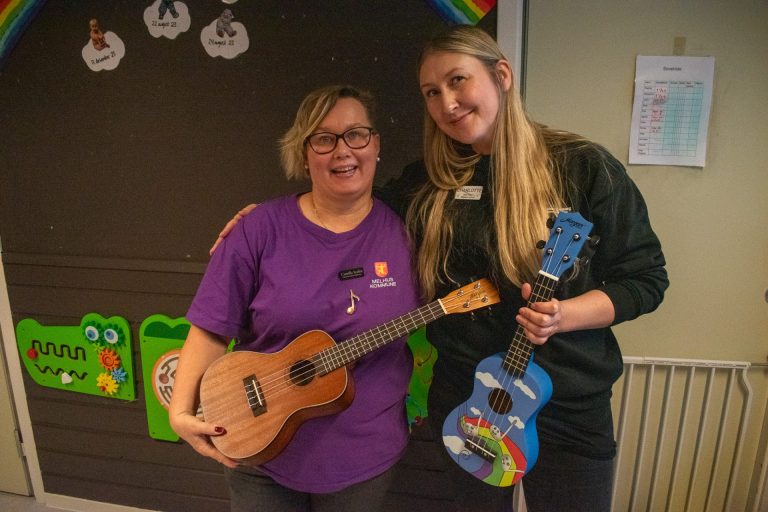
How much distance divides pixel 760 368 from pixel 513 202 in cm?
113

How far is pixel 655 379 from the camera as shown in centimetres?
157

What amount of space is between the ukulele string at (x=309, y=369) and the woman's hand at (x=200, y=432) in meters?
0.15

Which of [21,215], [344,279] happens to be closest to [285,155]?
[344,279]

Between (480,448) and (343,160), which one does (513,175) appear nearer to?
(343,160)

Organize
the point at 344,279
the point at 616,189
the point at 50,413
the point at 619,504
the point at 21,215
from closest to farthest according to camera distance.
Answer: the point at 616,189, the point at 344,279, the point at 619,504, the point at 21,215, the point at 50,413

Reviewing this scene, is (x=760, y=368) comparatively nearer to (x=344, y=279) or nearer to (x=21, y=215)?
(x=344, y=279)

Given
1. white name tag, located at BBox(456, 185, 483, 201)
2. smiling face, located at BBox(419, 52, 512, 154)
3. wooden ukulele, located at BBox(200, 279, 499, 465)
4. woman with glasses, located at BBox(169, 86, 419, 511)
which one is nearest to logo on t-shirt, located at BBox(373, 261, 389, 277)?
woman with glasses, located at BBox(169, 86, 419, 511)

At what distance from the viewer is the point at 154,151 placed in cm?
167

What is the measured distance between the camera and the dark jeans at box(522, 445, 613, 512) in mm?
1070

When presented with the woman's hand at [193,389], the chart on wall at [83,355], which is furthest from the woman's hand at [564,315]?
the chart on wall at [83,355]

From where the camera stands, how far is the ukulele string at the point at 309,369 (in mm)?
1075

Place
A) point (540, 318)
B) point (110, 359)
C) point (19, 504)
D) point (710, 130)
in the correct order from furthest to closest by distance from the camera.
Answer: point (19, 504) → point (110, 359) → point (710, 130) → point (540, 318)

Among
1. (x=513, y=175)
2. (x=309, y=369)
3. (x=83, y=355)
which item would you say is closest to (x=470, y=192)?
(x=513, y=175)

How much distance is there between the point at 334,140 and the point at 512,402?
70 centimetres
